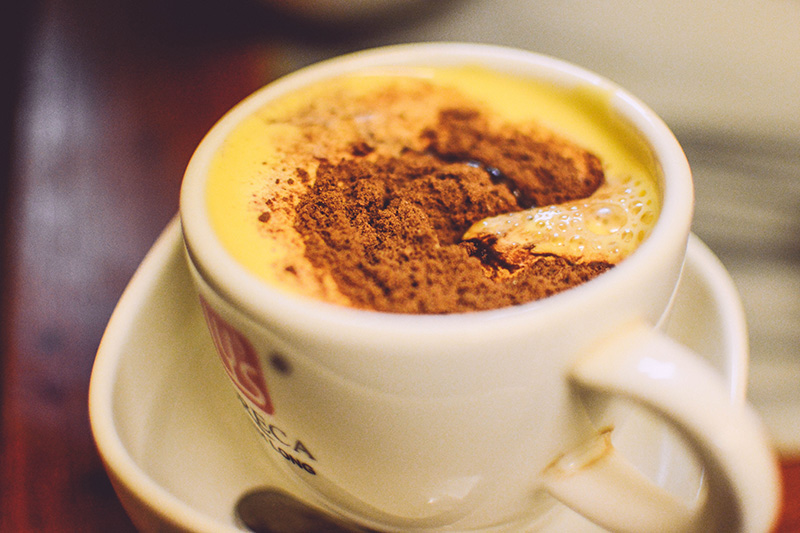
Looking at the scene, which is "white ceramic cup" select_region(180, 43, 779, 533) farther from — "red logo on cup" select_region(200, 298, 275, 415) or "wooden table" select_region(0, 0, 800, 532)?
A: "wooden table" select_region(0, 0, 800, 532)

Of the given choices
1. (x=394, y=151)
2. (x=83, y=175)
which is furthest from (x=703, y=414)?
(x=83, y=175)

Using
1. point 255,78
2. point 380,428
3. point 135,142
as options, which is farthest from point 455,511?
point 255,78

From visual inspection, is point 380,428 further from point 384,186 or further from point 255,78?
point 255,78

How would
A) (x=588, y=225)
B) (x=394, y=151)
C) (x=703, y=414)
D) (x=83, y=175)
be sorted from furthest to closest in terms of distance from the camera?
(x=83, y=175) < (x=394, y=151) < (x=588, y=225) < (x=703, y=414)

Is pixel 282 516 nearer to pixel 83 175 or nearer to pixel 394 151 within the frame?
pixel 394 151

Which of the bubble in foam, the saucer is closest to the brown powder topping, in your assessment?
the bubble in foam

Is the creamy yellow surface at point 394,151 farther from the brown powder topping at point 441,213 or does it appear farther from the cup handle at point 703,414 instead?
the cup handle at point 703,414
